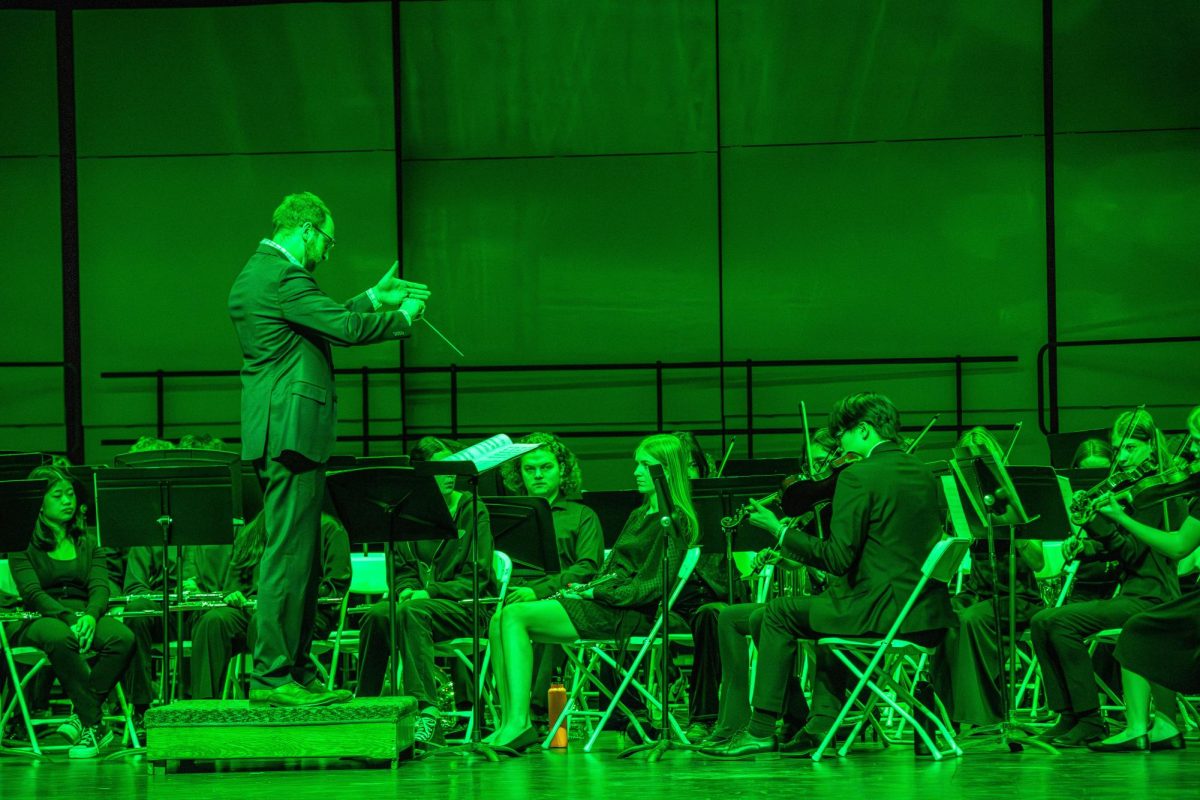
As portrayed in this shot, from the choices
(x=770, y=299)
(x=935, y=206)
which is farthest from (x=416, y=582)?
(x=935, y=206)

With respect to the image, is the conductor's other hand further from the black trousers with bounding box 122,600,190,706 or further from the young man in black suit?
the black trousers with bounding box 122,600,190,706

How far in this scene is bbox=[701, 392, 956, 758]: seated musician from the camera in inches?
210

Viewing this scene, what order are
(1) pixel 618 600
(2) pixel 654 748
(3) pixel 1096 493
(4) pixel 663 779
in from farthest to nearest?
(1) pixel 618 600 < (3) pixel 1096 493 < (2) pixel 654 748 < (4) pixel 663 779

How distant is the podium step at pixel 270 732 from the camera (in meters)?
5.03

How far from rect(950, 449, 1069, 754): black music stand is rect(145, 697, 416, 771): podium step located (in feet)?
7.35

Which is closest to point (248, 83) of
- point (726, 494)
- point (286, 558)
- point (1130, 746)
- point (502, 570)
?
point (502, 570)

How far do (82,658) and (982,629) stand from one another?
3741mm

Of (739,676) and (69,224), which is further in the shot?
(69,224)

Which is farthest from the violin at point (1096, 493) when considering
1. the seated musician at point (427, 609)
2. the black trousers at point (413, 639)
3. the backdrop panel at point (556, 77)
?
the backdrop panel at point (556, 77)

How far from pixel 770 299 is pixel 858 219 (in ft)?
2.74

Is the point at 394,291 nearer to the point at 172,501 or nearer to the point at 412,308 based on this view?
the point at 412,308

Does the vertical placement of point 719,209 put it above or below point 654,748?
above

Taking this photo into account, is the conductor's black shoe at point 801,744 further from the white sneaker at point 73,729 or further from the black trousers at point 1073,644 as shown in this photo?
the white sneaker at point 73,729

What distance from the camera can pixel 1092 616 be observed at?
5.79 m
